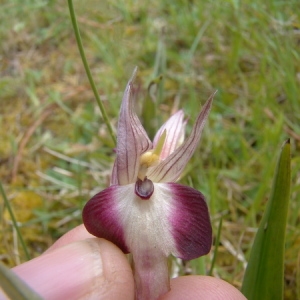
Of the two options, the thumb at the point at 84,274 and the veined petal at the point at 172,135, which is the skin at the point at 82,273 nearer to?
the thumb at the point at 84,274

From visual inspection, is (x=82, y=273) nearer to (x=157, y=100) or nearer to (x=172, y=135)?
(x=172, y=135)

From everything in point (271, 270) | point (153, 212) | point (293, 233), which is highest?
point (153, 212)

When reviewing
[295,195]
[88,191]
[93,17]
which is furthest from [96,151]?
[93,17]

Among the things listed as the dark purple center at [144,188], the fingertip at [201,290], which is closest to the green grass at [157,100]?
the fingertip at [201,290]

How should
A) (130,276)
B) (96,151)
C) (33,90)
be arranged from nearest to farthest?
(130,276) < (96,151) < (33,90)

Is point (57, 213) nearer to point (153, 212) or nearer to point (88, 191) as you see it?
point (88, 191)

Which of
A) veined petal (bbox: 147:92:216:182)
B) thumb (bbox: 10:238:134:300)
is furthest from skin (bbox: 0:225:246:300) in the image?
veined petal (bbox: 147:92:216:182)

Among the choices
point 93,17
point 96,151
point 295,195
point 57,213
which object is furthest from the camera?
point 93,17
